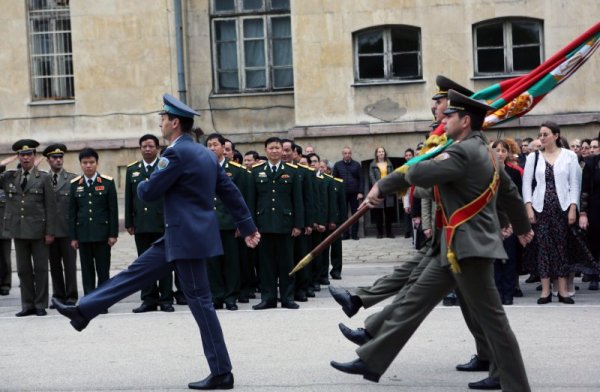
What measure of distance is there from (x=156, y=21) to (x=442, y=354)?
15.7 meters

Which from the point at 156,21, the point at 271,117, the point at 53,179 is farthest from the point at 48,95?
the point at 53,179

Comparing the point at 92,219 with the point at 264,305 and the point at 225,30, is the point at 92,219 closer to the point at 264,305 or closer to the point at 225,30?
the point at 264,305

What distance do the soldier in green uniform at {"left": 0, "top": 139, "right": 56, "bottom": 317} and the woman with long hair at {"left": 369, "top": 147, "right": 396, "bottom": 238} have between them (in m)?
9.67

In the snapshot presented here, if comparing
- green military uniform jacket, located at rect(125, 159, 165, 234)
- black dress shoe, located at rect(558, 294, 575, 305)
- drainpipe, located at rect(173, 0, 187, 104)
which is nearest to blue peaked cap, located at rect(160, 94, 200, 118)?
green military uniform jacket, located at rect(125, 159, 165, 234)

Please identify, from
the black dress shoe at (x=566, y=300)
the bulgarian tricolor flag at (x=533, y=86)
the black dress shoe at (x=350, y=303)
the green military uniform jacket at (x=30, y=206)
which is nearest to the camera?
the black dress shoe at (x=350, y=303)

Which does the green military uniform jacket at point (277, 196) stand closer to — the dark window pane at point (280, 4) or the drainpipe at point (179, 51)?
the drainpipe at point (179, 51)

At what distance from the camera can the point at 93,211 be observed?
13.0 m

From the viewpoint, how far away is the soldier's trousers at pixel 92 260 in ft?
43.2

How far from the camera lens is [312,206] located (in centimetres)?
1380

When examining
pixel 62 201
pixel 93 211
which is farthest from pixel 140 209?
pixel 62 201

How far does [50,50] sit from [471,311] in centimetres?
1858

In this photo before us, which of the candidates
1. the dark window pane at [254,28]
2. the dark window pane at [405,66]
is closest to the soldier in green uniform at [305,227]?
the dark window pane at [405,66]

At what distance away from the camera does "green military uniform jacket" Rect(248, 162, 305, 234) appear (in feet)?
42.4

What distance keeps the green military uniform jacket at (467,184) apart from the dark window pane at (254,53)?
17279 mm
